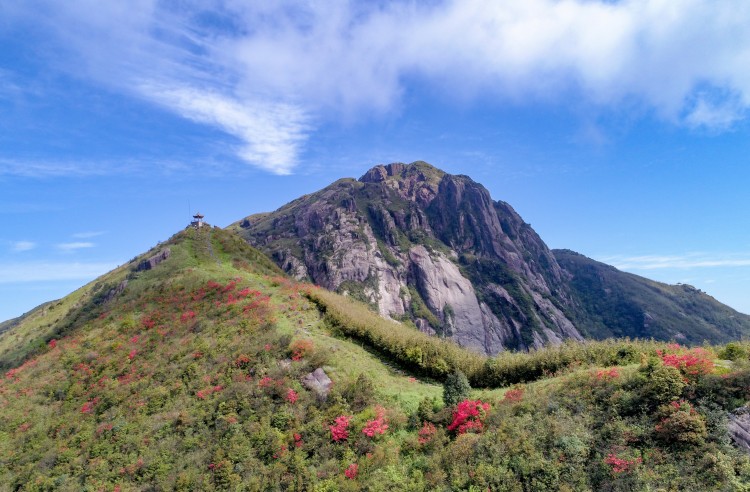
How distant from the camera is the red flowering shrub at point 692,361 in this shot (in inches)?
597

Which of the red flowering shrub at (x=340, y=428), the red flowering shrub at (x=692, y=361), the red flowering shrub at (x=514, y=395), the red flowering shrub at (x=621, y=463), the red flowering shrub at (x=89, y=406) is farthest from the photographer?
the red flowering shrub at (x=89, y=406)

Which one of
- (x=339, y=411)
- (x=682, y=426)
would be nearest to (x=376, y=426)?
(x=339, y=411)

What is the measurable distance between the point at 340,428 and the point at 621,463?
13.1 m

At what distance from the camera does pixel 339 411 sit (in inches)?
851

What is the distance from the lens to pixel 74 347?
40.6m

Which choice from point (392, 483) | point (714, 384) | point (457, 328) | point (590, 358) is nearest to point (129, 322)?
point (392, 483)

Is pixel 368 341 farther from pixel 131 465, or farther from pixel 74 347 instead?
pixel 74 347

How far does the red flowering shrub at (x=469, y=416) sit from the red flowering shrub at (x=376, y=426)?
3.64 meters

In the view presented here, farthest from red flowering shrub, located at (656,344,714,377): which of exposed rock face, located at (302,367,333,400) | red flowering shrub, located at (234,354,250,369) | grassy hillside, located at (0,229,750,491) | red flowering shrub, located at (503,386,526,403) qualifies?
red flowering shrub, located at (234,354,250,369)

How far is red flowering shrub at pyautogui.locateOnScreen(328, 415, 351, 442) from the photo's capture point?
20031mm

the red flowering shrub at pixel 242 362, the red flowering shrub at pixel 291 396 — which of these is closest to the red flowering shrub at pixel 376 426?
the red flowering shrub at pixel 291 396

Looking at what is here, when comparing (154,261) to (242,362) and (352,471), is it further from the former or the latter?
(352,471)

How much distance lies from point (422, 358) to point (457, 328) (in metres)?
175

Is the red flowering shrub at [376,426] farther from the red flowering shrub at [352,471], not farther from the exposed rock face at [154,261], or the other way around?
the exposed rock face at [154,261]
